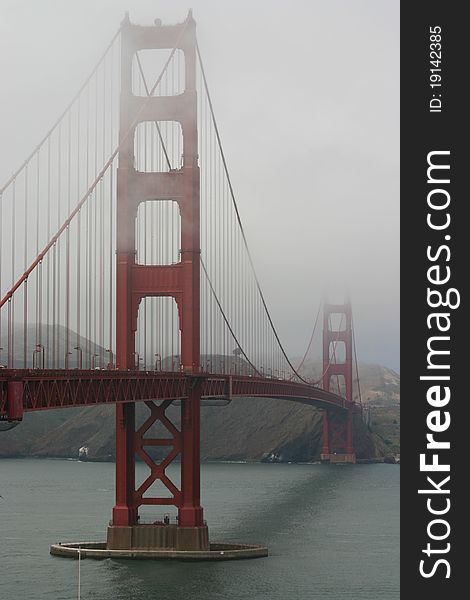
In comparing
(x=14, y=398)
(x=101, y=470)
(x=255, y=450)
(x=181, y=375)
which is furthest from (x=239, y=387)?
(x=255, y=450)

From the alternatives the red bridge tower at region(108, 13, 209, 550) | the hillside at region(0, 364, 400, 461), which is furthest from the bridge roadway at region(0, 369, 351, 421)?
the hillside at region(0, 364, 400, 461)

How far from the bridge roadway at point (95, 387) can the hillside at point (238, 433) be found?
270ft

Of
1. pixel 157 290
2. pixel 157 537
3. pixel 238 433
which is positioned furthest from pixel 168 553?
pixel 238 433

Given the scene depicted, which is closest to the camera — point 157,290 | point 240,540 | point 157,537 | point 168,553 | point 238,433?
point 168,553

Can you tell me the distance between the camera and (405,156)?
31781 millimetres

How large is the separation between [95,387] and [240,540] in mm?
18039

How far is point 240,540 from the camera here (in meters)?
58.8

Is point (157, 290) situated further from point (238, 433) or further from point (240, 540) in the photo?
point (238, 433)

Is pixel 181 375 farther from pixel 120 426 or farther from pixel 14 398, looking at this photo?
pixel 14 398

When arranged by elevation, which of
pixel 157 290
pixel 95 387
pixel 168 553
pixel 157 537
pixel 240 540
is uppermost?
pixel 157 290

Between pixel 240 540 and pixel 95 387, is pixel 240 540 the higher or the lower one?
the lower one

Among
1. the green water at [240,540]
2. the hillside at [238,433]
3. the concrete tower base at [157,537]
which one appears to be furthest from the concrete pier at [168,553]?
the hillside at [238,433]

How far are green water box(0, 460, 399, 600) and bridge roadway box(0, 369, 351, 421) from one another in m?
6.02

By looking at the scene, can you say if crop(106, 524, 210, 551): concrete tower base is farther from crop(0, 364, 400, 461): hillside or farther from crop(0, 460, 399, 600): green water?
crop(0, 364, 400, 461): hillside
